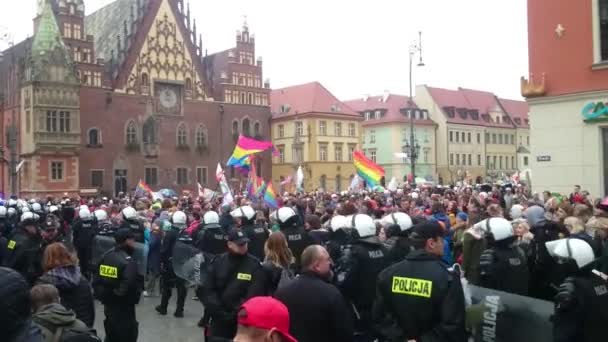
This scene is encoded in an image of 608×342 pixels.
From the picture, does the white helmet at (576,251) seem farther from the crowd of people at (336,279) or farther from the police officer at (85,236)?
the police officer at (85,236)

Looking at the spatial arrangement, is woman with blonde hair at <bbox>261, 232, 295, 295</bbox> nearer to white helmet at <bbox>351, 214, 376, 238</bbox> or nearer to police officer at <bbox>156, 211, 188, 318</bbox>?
white helmet at <bbox>351, 214, 376, 238</bbox>

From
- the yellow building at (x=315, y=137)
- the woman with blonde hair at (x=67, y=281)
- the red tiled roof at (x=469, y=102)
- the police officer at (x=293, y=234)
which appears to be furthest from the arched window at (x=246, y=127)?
the woman with blonde hair at (x=67, y=281)

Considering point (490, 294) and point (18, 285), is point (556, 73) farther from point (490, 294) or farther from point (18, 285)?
point (18, 285)

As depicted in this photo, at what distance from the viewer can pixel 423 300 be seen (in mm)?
4840

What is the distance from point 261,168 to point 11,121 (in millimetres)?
22832

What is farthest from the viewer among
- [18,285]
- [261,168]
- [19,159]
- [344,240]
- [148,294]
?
[261,168]

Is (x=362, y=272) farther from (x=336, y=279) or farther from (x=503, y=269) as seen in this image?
(x=503, y=269)

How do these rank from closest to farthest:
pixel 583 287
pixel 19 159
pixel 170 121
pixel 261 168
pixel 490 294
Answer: pixel 583 287, pixel 490 294, pixel 19 159, pixel 170 121, pixel 261 168

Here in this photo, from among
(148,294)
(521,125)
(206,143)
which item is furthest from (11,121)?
(521,125)

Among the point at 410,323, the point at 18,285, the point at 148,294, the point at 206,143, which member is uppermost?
the point at 206,143

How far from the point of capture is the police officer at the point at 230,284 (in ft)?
20.9

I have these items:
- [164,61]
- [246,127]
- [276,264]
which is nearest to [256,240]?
[276,264]

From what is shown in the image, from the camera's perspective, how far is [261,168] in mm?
61469

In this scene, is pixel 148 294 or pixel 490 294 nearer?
pixel 490 294
